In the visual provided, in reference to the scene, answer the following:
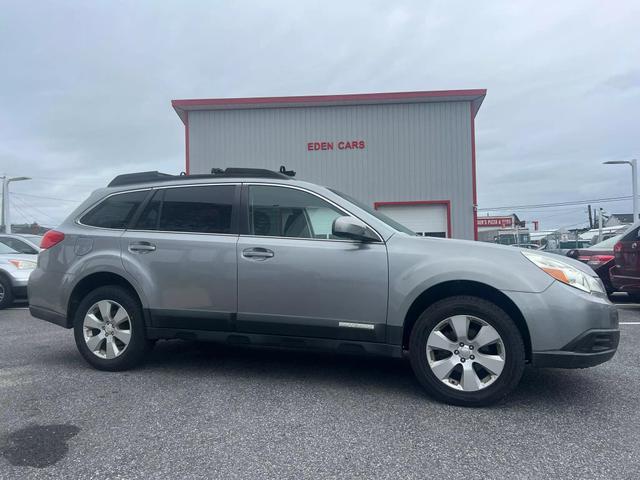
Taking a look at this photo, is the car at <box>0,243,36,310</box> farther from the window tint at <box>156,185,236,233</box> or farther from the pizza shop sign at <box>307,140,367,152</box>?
the pizza shop sign at <box>307,140,367,152</box>

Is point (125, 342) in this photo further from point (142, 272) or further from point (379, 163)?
point (379, 163)

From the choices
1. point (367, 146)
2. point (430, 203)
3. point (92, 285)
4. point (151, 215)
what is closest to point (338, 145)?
point (367, 146)

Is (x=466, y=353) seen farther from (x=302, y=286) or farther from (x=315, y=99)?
(x=315, y=99)

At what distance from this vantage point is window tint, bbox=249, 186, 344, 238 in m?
4.22

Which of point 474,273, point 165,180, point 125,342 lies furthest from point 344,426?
point 165,180

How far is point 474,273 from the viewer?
3.72 metres

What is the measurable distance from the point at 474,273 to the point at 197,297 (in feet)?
7.42

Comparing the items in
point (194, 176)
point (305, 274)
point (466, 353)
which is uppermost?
point (194, 176)

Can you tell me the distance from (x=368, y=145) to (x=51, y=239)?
14.4 meters

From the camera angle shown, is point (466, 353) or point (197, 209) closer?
point (466, 353)

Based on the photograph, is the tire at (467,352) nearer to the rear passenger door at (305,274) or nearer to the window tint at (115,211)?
the rear passenger door at (305,274)

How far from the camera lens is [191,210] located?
455 centimetres

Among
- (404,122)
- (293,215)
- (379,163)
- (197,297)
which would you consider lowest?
(197,297)

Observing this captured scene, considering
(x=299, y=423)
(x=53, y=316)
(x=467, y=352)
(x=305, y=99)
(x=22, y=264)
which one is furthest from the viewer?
(x=305, y=99)
